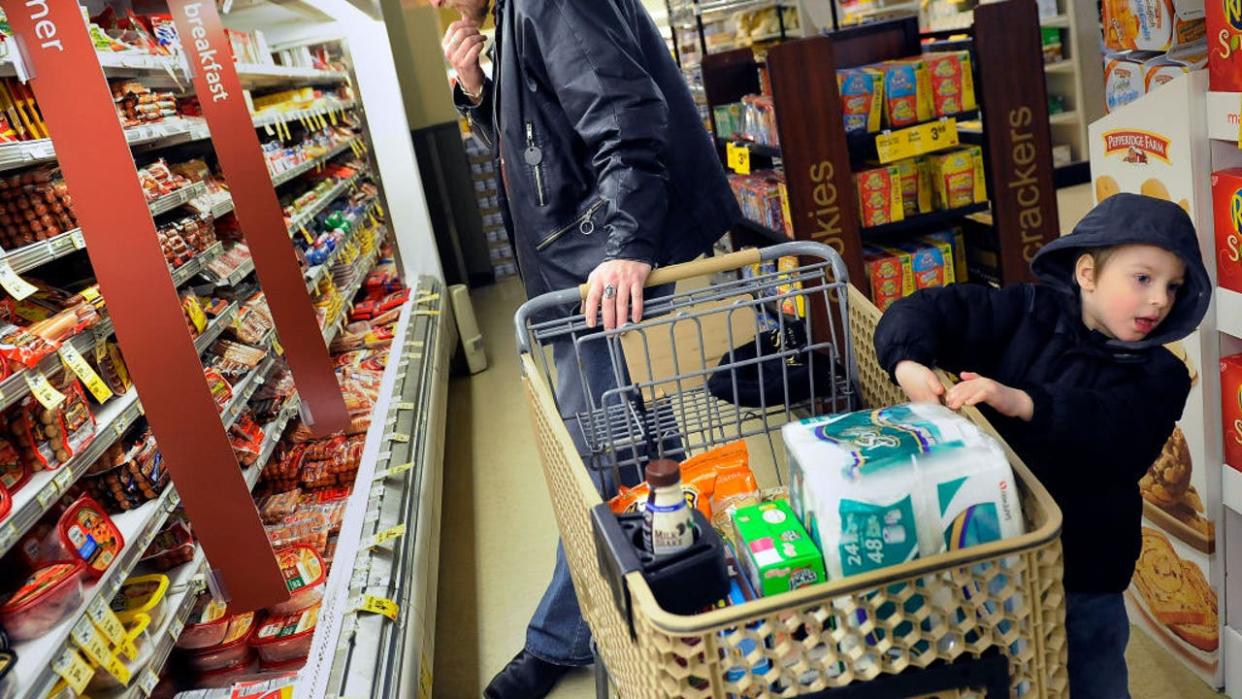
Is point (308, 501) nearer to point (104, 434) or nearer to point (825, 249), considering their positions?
point (104, 434)

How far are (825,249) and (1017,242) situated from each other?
96.2 inches

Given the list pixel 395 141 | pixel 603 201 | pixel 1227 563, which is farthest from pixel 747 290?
pixel 395 141

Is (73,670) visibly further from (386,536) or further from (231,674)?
(386,536)

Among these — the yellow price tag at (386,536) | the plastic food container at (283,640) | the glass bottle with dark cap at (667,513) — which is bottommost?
the plastic food container at (283,640)

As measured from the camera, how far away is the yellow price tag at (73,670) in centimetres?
185

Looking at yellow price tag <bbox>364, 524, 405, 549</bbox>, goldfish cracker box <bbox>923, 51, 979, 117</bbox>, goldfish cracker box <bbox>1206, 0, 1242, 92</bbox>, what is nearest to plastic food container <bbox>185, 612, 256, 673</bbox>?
yellow price tag <bbox>364, 524, 405, 549</bbox>

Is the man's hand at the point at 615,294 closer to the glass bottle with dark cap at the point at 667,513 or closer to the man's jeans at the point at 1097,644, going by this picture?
the glass bottle with dark cap at the point at 667,513

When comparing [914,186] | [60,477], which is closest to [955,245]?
[914,186]

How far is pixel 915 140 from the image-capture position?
3879 millimetres

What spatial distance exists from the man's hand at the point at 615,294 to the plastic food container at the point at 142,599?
130 centimetres

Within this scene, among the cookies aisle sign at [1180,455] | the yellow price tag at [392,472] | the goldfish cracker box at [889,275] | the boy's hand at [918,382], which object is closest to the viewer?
the boy's hand at [918,382]

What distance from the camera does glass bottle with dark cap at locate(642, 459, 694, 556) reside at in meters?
1.14

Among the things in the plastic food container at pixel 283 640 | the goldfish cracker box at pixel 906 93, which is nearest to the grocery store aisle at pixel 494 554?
the plastic food container at pixel 283 640

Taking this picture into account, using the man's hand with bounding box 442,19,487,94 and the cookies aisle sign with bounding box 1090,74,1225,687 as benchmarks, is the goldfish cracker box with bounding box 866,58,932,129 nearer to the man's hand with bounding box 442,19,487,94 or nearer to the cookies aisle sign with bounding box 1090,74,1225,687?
the cookies aisle sign with bounding box 1090,74,1225,687
